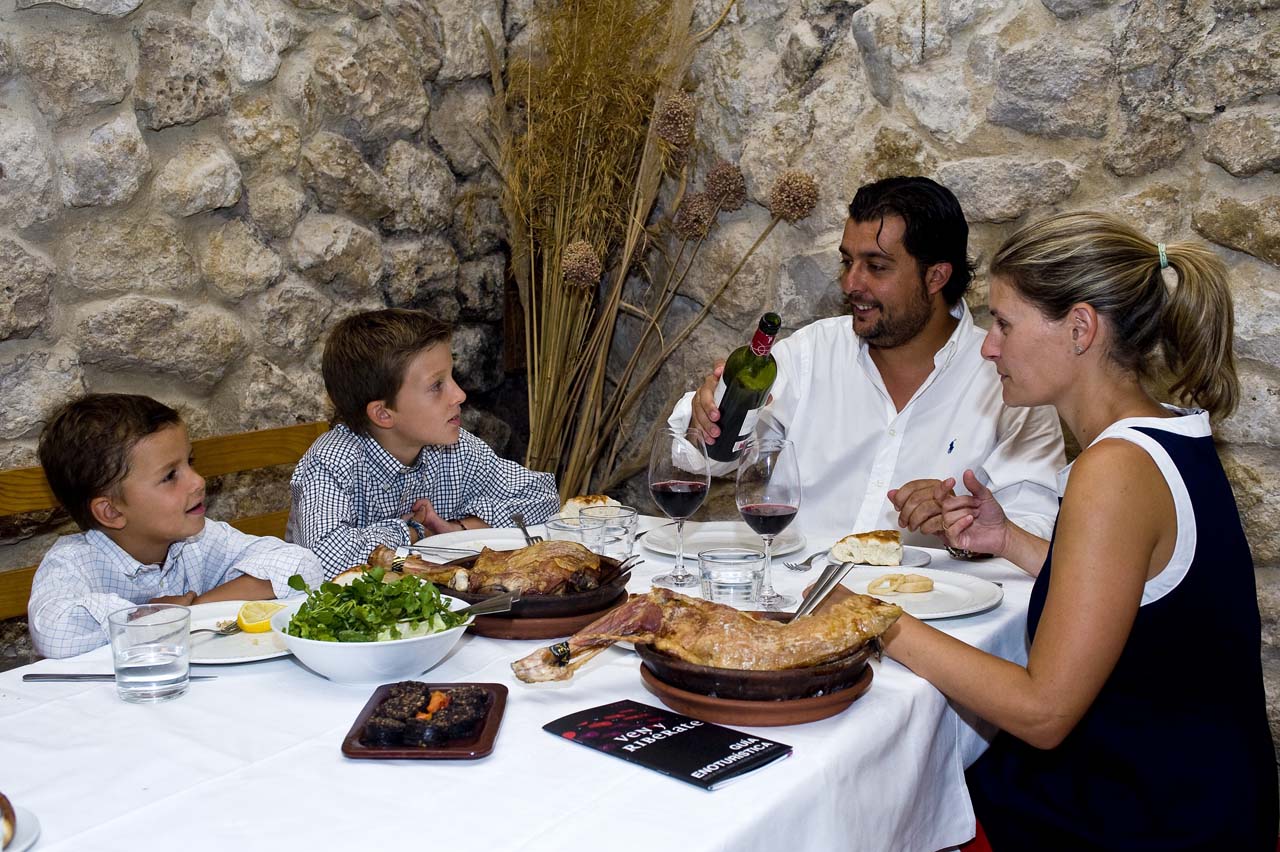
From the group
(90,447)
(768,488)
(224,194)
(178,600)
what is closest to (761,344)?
(768,488)

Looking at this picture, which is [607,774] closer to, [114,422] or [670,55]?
[114,422]

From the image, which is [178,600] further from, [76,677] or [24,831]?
[24,831]

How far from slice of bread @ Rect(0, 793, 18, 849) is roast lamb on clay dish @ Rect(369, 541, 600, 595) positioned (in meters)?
0.59

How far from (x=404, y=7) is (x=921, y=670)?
2.34 metres

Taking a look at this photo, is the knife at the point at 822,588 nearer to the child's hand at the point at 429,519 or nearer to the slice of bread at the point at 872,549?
the slice of bread at the point at 872,549

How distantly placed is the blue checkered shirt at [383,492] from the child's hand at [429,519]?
0.05 metres

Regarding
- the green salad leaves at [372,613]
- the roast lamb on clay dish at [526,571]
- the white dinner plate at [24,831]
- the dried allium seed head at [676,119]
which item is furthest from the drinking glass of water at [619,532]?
the dried allium seed head at [676,119]

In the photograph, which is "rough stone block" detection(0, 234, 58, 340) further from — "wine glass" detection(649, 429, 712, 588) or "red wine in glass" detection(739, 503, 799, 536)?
"red wine in glass" detection(739, 503, 799, 536)

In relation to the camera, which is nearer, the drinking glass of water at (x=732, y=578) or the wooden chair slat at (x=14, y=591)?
the drinking glass of water at (x=732, y=578)

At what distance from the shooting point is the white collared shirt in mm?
2168

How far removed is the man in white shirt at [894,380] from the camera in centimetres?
234

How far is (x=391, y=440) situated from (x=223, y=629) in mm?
1016

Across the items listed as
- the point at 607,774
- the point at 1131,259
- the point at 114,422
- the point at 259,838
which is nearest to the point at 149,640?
the point at 259,838

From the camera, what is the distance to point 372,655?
115 cm
